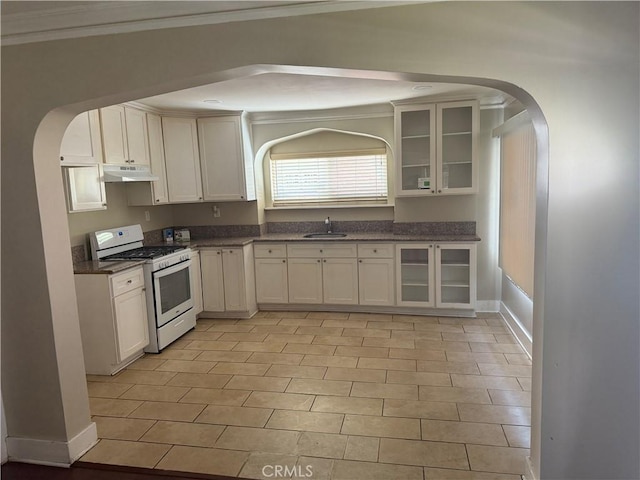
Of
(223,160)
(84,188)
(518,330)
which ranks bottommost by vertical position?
(518,330)

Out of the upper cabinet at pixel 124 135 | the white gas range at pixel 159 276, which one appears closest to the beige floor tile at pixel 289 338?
the white gas range at pixel 159 276

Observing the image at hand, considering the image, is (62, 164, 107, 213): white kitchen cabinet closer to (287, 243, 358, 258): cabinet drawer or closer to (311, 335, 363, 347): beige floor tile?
(287, 243, 358, 258): cabinet drawer

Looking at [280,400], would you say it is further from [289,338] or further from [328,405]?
[289,338]

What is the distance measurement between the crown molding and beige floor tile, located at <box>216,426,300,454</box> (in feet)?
7.70

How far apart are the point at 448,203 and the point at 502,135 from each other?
0.93 m

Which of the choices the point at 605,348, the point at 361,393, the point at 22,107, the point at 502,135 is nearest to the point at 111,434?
the point at 361,393

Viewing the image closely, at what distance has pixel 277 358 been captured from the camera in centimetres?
→ 387

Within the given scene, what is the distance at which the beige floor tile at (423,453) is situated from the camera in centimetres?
237

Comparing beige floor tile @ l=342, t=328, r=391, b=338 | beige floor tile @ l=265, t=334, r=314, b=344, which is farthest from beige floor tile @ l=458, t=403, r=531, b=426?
beige floor tile @ l=265, t=334, r=314, b=344

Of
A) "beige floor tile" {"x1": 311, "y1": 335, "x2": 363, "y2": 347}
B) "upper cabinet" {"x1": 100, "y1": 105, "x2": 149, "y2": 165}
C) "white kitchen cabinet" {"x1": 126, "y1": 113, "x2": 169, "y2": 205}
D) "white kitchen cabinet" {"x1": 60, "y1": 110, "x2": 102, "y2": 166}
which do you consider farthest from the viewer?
"white kitchen cabinet" {"x1": 126, "y1": 113, "x2": 169, "y2": 205}

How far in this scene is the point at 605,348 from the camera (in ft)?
6.21

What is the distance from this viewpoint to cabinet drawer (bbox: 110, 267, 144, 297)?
3.56 m

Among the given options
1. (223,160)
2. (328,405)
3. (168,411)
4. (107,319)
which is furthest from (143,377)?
(223,160)

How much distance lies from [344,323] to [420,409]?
1882 millimetres
